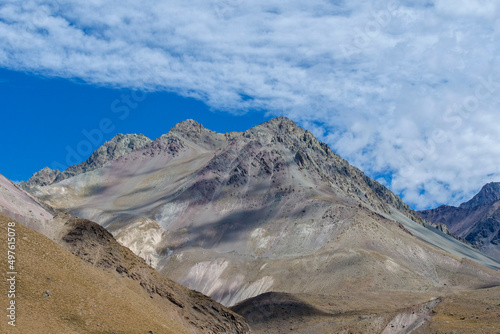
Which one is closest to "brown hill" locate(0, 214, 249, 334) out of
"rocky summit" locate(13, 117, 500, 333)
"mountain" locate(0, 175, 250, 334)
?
"mountain" locate(0, 175, 250, 334)

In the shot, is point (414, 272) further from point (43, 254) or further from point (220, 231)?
point (43, 254)

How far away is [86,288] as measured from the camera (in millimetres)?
42875

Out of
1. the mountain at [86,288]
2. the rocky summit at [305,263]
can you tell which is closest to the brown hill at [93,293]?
the mountain at [86,288]

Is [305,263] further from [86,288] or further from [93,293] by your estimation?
[86,288]

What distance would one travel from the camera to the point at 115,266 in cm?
5331

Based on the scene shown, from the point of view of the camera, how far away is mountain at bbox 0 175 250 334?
38.2 m

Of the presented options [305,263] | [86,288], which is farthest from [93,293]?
[305,263]

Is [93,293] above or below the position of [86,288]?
below

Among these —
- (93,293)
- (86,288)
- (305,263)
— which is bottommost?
(93,293)

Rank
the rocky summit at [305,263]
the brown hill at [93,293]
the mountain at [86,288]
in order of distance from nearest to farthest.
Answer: the brown hill at [93,293], the mountain at [86,288], the rocky summit at [305,263]

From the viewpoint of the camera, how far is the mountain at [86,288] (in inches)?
1502

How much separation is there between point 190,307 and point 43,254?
19.8 meters

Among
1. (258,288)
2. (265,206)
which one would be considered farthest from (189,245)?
(258,288)

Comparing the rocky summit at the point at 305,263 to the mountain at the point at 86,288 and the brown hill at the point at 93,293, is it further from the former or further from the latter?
the brown hill at the point at 93,293
